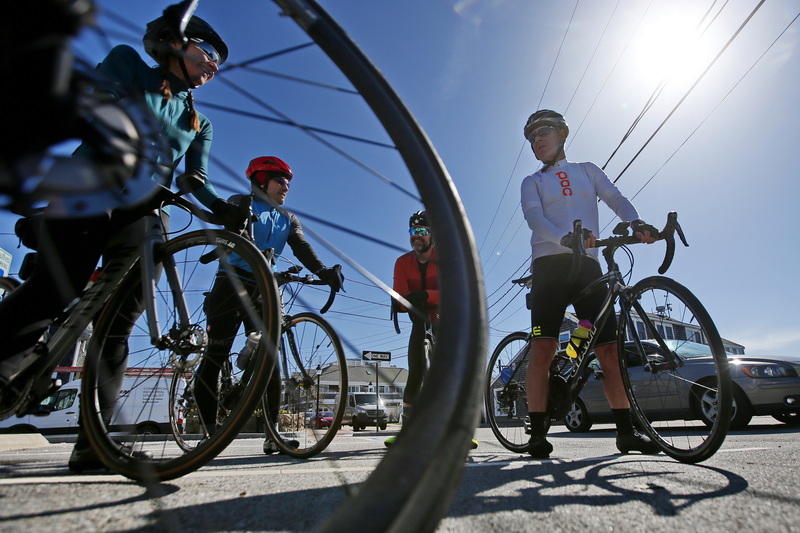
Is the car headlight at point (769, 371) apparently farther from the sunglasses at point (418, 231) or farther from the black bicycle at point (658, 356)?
the sunglasses at point (418, 231)

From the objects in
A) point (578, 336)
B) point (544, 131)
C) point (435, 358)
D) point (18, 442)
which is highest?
point (544, 131)

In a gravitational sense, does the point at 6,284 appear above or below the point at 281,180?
below

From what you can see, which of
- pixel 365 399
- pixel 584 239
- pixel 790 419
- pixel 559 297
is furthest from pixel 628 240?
pixel 365 399

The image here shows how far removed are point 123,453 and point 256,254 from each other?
2.23 feet

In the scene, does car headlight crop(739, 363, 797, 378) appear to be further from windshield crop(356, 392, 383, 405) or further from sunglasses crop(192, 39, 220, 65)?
windshield crop(356, 392, 383, 405)

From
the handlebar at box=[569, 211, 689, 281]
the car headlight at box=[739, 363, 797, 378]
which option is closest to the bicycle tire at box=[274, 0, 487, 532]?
the handlebar at box=[569, 211, 689, 281]

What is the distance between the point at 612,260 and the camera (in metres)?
2.25

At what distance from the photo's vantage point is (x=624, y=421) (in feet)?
6.97

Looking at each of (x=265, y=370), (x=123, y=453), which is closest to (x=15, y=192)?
(x=265, y=370)

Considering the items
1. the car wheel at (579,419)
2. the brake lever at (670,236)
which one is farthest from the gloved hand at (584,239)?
the car wheel at (579,419)

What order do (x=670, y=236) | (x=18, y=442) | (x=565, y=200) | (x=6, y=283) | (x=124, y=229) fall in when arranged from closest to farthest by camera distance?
(x=124, y=229)
(x=670, y=236)
(x=6, y=283)
(x=565, y=200)
(x=18, y=442)

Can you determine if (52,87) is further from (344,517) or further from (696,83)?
(696,83)

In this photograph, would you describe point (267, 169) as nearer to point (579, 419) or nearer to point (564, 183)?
point (564, 183)

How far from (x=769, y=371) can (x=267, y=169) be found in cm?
538
